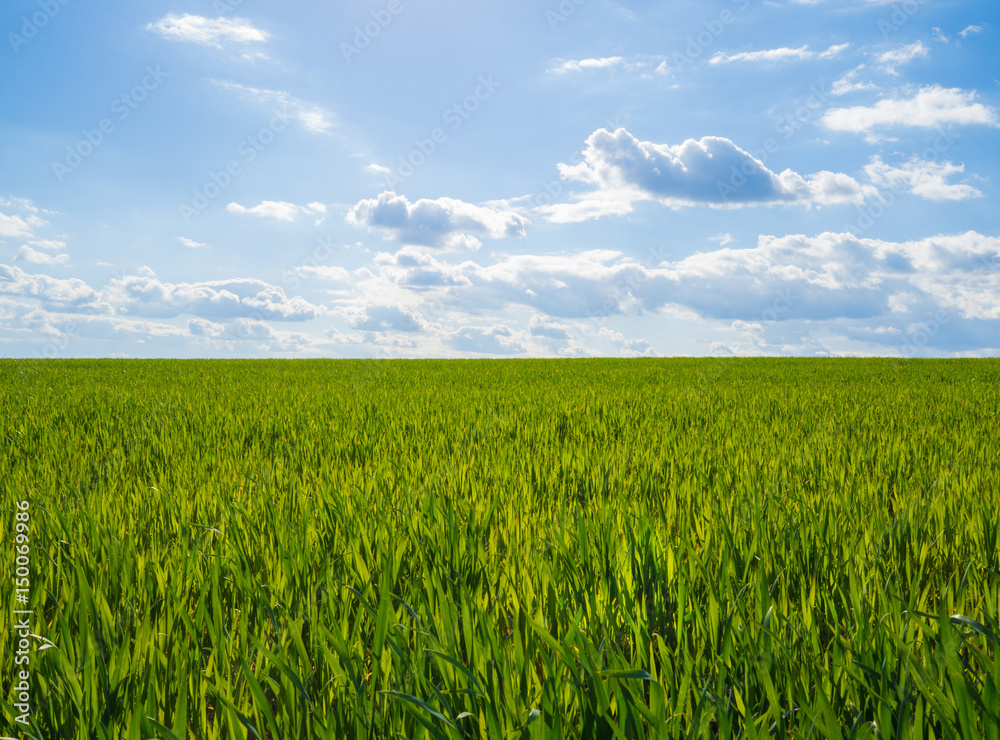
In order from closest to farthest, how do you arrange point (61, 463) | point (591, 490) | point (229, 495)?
point (229, 495)
point (591, 490)
point (61, 463)

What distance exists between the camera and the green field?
4.05ft

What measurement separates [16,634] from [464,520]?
66.1 inches

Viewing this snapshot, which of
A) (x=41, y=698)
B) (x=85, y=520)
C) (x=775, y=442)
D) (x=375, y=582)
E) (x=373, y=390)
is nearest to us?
(x=41, y=698)

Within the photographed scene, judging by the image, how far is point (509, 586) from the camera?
182cm

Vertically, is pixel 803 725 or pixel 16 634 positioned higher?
pixel 803 725

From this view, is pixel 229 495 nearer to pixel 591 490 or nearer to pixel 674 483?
pixel 591 490

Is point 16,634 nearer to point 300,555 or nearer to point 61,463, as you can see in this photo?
point 300,555

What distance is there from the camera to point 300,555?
2084 mm

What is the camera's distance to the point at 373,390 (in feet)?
30.3

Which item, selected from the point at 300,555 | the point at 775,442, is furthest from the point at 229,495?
the point at 775,442

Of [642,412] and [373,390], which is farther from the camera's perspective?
[373,390]

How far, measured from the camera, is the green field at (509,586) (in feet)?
4.05

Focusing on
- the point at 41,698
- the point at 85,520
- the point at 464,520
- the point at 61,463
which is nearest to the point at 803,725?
the point at 464,520

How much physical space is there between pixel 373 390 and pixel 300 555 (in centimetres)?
731
